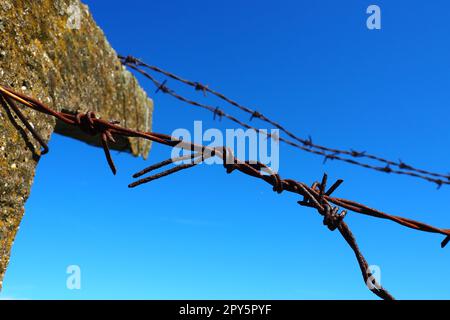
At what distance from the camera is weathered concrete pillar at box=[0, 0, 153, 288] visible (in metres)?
1.68

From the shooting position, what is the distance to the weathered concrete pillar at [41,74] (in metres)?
1.68

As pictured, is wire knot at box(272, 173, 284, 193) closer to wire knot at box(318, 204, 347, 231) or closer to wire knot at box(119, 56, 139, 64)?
wire knot at box(318, 204, 347, 231)

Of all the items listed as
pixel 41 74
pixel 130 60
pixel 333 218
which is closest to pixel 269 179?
pixel 333 218

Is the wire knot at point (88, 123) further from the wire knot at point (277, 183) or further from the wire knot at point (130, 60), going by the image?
the wire knot at point (130, 60)

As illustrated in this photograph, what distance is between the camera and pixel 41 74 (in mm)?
1862

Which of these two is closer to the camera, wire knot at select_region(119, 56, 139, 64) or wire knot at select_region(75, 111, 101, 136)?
wire knot at select_region(75, 111, 101, 136)

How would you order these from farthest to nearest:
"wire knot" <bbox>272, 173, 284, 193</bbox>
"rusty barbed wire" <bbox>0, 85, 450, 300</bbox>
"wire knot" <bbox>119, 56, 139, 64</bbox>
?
1. "wire knot" <bbox>119, 56, 139, 64</bbox>
2. "wire knot" <bbox>272, 173, 284, 193</bbox>
3. "rusty barbed wire" <bbox>0, 85, 450, 300</bbox>

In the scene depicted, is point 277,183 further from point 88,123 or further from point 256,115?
point 256,115

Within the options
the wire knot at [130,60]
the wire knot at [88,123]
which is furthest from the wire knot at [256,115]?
the wire knot at [88,123]

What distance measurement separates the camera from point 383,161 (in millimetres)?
3365

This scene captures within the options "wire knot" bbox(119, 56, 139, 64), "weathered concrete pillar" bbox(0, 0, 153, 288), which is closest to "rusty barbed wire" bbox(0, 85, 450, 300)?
"weathered concrete pillar" bbox(0, 0, 153, 288)
